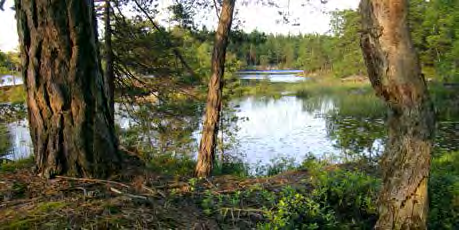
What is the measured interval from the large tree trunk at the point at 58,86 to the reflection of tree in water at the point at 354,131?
10.3 m

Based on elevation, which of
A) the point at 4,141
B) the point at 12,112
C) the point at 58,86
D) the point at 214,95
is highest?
the point at 58,86

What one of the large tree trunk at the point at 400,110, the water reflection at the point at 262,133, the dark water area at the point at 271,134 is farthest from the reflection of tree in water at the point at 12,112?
the large tree trunk at the point at 400,110

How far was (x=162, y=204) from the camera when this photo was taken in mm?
2141

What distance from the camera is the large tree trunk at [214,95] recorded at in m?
6.61

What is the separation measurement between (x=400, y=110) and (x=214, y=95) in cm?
434

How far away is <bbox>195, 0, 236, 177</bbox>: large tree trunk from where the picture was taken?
661cm

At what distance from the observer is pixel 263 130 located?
20062 millimetres

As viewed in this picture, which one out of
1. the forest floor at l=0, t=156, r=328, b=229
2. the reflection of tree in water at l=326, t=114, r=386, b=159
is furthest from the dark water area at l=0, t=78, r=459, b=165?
the forest floor at l=0, t=156, r=328, b=229

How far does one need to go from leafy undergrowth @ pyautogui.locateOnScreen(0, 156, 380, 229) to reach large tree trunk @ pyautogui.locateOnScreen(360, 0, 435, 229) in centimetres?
33

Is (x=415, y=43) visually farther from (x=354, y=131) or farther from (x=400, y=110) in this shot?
(x=354, y=131)

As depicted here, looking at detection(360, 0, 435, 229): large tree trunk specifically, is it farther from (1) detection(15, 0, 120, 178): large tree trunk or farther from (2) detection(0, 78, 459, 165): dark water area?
(2) detection(0, 78, 459, 165): dark water area

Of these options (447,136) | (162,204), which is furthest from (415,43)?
(447,136)

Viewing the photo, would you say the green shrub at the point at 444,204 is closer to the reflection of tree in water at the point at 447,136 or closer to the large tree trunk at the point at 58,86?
the large tree trunk at the point at 58,86

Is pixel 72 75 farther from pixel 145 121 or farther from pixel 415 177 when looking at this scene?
pixel 145 121
